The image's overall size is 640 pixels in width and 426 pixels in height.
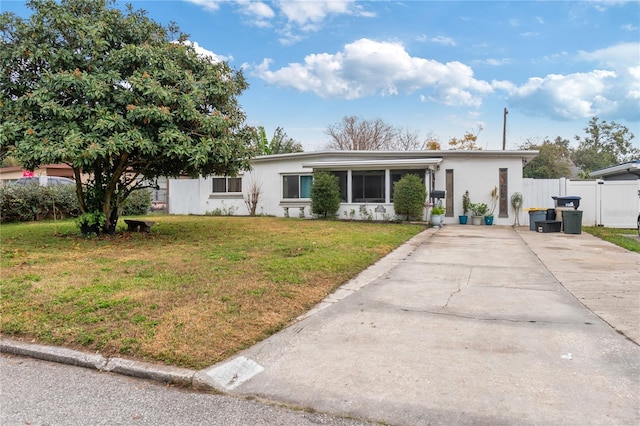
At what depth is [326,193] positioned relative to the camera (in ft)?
54.6

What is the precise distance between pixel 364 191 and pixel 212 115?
354 inches

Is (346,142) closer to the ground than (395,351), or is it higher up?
higher up

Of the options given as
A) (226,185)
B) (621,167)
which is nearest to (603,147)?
(621,167)

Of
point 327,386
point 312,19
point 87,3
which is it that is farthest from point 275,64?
point 327,386

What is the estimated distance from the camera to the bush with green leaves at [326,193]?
16625mm

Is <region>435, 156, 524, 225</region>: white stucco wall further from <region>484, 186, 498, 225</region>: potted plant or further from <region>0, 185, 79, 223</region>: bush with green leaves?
<region>0, 185, 79, 223</region>: bush with green leaves

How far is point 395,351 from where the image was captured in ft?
12.0

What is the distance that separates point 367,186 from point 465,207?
13.4 ft

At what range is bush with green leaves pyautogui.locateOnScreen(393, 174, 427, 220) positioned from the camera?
1539cm

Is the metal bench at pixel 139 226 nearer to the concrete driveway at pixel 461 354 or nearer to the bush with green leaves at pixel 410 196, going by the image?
the concrete driveway at pixel 461 354

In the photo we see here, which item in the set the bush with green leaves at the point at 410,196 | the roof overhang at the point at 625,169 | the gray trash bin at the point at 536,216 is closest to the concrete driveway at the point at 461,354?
the gray trash bin at the point at 536,216

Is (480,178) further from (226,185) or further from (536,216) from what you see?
(226,185)

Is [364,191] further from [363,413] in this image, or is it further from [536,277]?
[363,413]

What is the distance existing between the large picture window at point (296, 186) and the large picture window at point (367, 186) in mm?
2280
